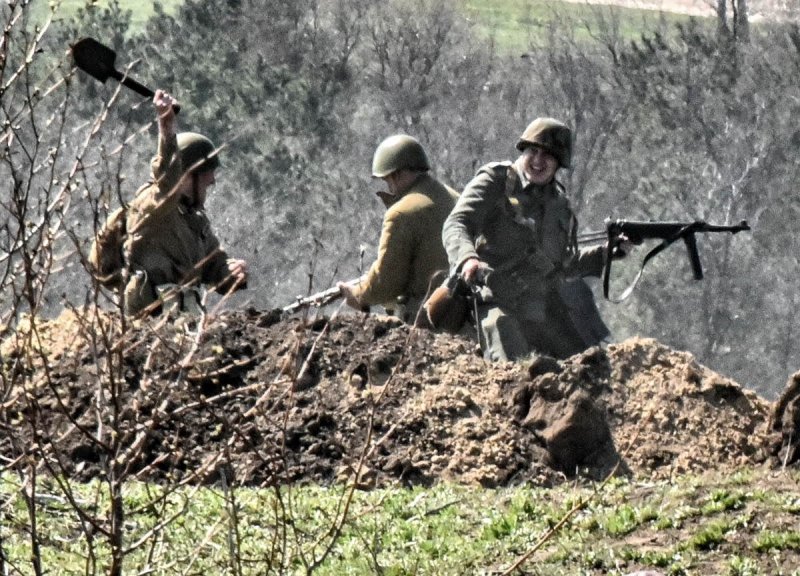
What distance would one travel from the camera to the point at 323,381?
13.4 metres

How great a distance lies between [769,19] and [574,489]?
54.2 meters

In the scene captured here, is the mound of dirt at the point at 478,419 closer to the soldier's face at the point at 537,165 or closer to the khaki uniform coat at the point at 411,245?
the soldier's face at the point at 537,165

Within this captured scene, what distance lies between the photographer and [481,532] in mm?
9633

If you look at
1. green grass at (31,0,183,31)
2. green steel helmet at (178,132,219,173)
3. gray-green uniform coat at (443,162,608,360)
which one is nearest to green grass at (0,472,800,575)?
gray-green uniform coat at (443,162,608,360)

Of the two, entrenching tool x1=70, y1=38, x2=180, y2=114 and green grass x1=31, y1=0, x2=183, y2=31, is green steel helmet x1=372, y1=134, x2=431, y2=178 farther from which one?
green grass x1=31, y1=0, x2=183, y2=31

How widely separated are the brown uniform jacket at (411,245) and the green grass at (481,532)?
13.4 feet

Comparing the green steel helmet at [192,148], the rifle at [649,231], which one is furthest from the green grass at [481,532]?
the green steel helmet at [192,148]

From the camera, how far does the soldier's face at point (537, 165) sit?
1398 centimetres

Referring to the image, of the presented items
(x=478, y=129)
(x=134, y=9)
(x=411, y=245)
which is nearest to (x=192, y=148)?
(x=411, y=245)

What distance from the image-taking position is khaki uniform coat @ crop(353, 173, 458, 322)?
1480cm

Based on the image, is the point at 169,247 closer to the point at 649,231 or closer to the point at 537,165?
the point at 537,165

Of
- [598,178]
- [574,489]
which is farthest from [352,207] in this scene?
[574,489]

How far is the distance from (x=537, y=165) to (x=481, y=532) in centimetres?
476

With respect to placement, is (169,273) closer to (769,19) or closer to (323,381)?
(323,381)
